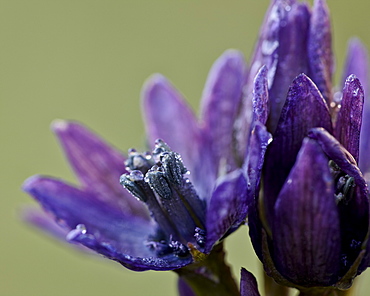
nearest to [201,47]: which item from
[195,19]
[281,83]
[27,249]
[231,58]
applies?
[195,19]

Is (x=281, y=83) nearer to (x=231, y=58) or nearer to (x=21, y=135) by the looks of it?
(x=231, y=58)

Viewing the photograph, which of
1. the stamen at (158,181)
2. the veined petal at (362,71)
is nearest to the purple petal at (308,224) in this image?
the stamen at (158,181)

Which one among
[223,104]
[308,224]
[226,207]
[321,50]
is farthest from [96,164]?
[308,224]

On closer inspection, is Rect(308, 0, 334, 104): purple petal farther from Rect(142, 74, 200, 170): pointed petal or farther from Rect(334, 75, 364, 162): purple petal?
Rect(142, 74, 200, 170): pointed petal

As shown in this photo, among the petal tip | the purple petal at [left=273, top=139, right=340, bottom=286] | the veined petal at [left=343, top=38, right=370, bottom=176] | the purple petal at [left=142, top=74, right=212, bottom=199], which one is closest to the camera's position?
the purple petal at [left=273, top=139, right=340, bottom=286]

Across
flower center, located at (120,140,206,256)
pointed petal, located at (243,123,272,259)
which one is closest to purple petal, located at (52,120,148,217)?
flower center, located at (120,140,206,256)

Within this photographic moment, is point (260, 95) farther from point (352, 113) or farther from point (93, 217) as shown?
point (93, 217)
